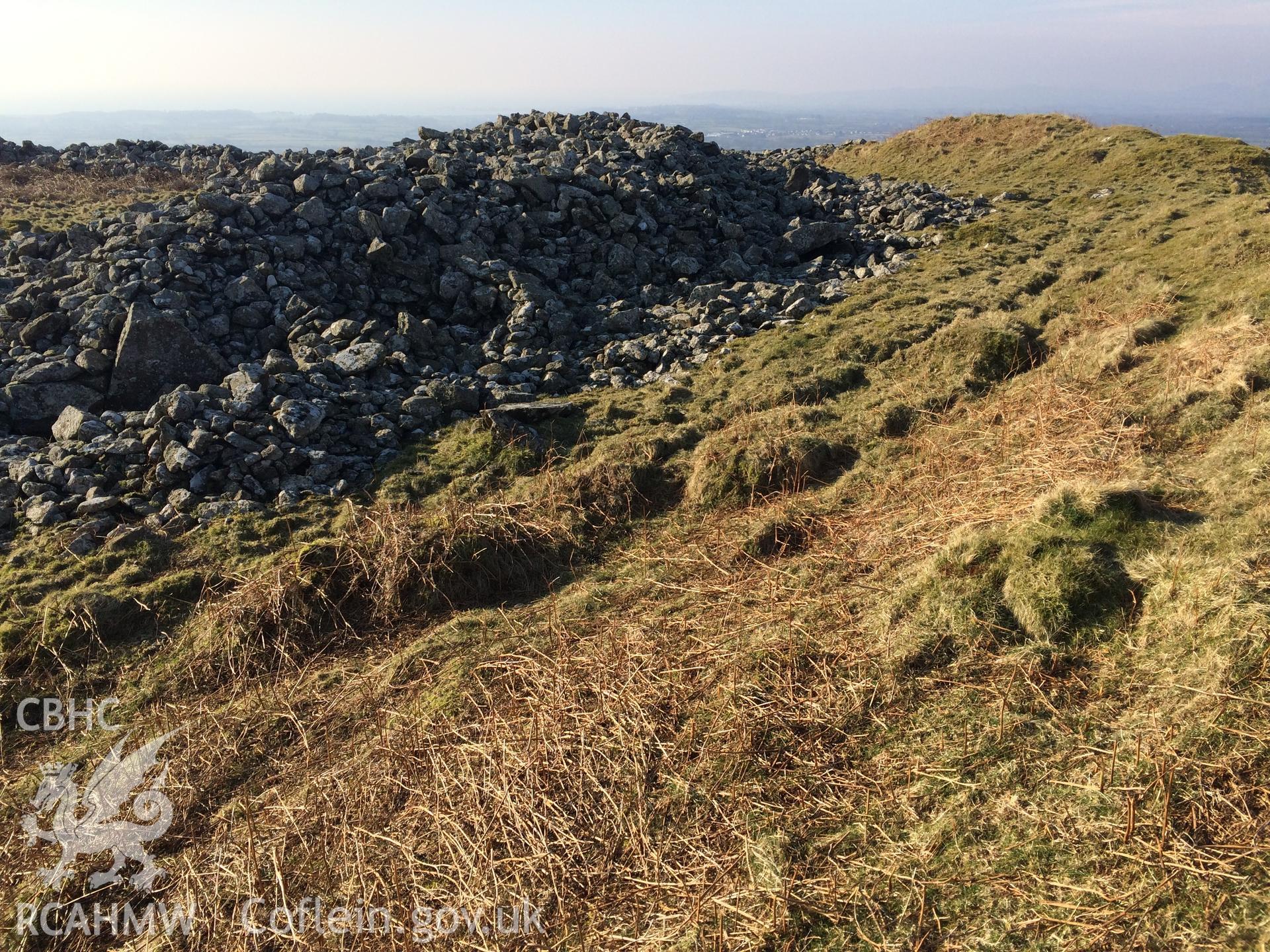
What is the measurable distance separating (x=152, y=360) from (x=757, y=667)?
36.3 ft

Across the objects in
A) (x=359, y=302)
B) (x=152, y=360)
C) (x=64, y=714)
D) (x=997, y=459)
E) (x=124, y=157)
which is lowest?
(x=64, y=714)

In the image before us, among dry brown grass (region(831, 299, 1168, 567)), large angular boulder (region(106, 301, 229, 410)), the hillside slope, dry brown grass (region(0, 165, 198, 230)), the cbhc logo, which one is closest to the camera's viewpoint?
the hillside slope

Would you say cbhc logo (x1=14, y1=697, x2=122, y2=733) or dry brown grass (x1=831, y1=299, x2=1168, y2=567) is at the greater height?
dry brown grass (x1=831, y1=299, x2=1168, y2=567)

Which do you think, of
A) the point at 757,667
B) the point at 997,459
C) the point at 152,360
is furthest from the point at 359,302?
the point at 997,459

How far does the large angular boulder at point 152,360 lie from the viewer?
36.2ft

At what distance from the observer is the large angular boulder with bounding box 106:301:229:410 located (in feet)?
36.2

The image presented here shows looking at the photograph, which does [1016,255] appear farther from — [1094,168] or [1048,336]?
[1094,168]

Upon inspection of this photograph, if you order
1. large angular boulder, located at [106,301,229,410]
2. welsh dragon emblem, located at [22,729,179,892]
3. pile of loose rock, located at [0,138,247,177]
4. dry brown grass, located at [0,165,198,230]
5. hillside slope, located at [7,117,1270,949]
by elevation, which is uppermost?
pile of loose rock, located at [0,138,247,177]

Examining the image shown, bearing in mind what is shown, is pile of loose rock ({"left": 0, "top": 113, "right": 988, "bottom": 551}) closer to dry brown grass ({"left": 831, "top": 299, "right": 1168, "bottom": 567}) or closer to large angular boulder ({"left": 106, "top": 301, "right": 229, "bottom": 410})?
large angular boulder ({"left": 106, "top": 301, "right": 229, "bottom": 410})

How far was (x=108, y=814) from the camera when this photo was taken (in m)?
5.54

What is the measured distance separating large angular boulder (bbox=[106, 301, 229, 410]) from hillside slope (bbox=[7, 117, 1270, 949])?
3.34 metres

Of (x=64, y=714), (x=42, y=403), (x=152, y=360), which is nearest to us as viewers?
(x=64, y=714)

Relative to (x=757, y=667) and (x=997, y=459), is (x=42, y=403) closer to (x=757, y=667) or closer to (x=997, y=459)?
(x=757, y=667)

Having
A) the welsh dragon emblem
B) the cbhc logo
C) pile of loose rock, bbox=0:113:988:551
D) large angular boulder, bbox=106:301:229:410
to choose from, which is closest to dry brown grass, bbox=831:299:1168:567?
pile of loose rock, bbox=0:113:988:551
